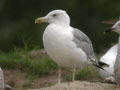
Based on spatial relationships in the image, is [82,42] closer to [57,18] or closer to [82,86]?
[57,18]

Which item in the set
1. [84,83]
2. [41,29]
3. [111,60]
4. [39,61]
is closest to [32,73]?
[39,61]

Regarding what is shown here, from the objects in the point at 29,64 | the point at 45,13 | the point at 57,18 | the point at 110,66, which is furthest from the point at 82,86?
the point at 45,13

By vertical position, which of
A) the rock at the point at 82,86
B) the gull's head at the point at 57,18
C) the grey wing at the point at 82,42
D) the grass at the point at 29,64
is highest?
the gull's head at the point at 57,18

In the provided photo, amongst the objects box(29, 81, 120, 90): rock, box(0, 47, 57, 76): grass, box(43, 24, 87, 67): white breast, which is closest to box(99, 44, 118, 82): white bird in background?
box(43, 24, 87, 67): white breast

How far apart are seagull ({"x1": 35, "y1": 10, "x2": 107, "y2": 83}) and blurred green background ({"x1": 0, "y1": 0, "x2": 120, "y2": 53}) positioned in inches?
276

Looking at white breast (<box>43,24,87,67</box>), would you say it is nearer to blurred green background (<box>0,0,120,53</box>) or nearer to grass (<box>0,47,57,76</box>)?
grass (<box>0,47,57,76</box>)

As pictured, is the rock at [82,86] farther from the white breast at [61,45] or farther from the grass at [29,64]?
the grass at [29,64]

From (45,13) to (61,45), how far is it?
8.52 meters

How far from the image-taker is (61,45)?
866cm

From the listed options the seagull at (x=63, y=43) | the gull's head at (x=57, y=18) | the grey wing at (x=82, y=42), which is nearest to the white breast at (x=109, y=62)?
the grey wing at (x=82, y=42)

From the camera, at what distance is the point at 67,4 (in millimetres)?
17484

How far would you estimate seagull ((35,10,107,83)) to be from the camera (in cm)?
868

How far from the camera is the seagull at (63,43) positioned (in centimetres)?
868

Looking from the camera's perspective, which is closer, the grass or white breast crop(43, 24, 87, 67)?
white breast crop(43, 24, 87, 67)
